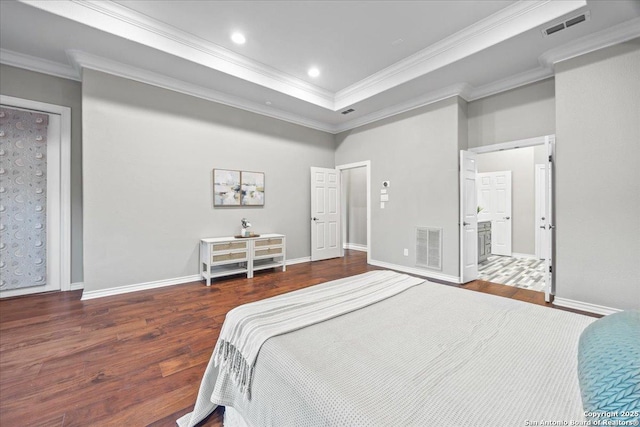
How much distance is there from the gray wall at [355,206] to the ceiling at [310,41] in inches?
129

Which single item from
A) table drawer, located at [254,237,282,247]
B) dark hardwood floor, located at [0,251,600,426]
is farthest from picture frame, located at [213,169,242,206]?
dark hardwood floor, located at [0,251,600,426]

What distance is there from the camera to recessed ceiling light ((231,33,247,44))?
10.9 feet

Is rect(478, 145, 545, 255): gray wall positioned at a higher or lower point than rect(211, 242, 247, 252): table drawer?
higher

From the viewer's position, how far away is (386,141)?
5.16 meters

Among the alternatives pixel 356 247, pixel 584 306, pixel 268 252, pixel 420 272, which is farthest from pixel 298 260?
pixel 584 306

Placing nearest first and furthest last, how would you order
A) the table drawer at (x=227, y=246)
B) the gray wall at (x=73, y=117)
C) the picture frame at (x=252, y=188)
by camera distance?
1. the gray wall at (x=73, y=117)
2. the table drawer at (x=227, y=246)
3. the picture frame at (x=252, y=188)

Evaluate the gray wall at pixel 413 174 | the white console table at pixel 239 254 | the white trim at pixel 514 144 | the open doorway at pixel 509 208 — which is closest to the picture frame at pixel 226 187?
the white console table at pixel 239 254

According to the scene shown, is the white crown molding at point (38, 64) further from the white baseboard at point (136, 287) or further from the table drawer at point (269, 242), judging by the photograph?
the table drawer at point (269, 242)

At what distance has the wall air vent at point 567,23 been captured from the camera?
264 cm

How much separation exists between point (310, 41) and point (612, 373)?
394 cm

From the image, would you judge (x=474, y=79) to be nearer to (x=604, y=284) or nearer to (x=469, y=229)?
(x=469, y=229)

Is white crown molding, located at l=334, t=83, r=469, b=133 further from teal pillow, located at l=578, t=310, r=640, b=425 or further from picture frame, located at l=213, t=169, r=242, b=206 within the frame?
teal pillow, located at l=578, t=310, r=640, b=425

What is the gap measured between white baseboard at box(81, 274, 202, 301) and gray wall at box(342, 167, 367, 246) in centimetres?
427

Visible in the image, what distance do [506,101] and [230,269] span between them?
16.8 ft
